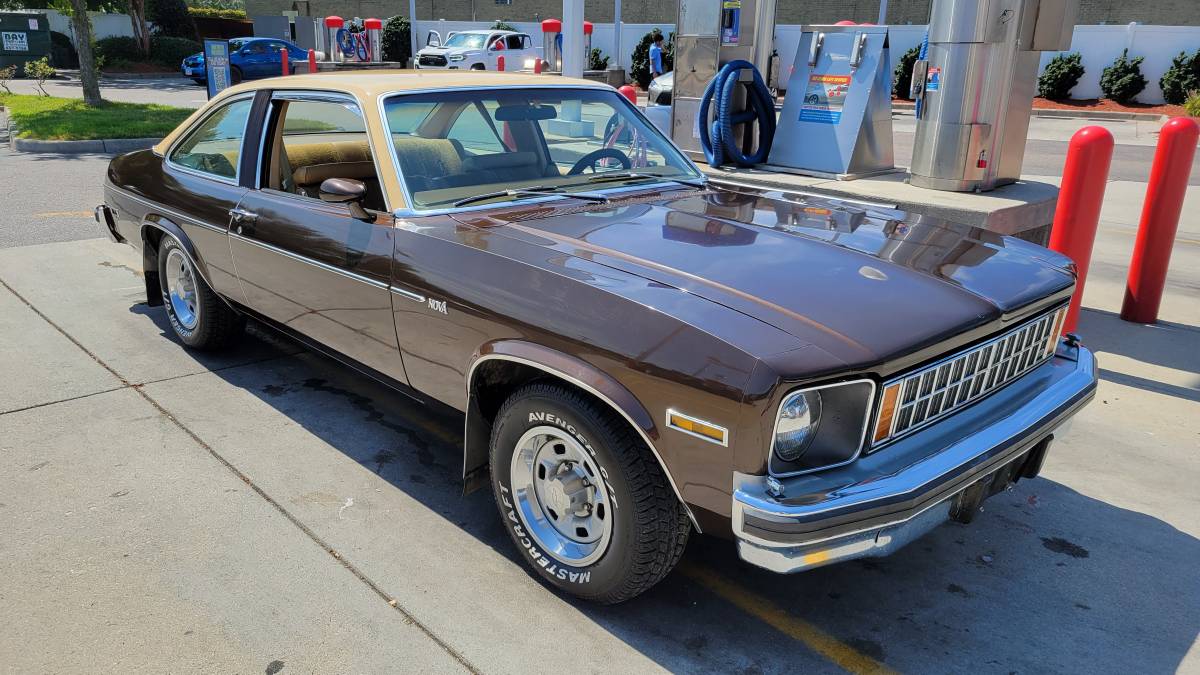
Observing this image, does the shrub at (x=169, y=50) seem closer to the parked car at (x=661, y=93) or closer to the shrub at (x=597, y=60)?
the shrub at (x=597, y=60)

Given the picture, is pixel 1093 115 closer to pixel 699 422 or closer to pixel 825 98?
pixel 825 98

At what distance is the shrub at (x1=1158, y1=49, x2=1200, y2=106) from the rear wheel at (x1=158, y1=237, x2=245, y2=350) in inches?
1062

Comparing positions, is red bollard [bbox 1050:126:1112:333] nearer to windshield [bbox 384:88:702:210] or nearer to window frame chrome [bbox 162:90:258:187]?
windshield [bbox 384:88:702:210]

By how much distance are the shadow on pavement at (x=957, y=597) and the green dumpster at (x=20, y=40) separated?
35.0 metres

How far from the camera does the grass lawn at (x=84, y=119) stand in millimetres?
14477

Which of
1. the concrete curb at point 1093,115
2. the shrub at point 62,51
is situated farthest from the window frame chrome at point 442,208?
the shrub at point 62,51

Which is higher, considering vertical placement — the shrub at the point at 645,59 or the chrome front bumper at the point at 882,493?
the shrub at the point at 645,59

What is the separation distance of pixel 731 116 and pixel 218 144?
489cm

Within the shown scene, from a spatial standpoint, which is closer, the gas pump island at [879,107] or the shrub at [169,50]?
the gas pump island at [879,107]

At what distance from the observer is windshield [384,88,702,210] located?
148 inches

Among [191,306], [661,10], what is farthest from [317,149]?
[661,10]

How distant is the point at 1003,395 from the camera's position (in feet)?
10.4

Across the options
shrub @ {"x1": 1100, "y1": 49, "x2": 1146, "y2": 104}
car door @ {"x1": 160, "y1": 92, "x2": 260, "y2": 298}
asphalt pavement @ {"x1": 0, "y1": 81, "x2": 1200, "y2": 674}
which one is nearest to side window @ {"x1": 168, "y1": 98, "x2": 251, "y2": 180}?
car door @ {"x1": 160, "y1": 92, "x2": 260, "y2": 298}

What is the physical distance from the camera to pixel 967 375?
295 centimetres
